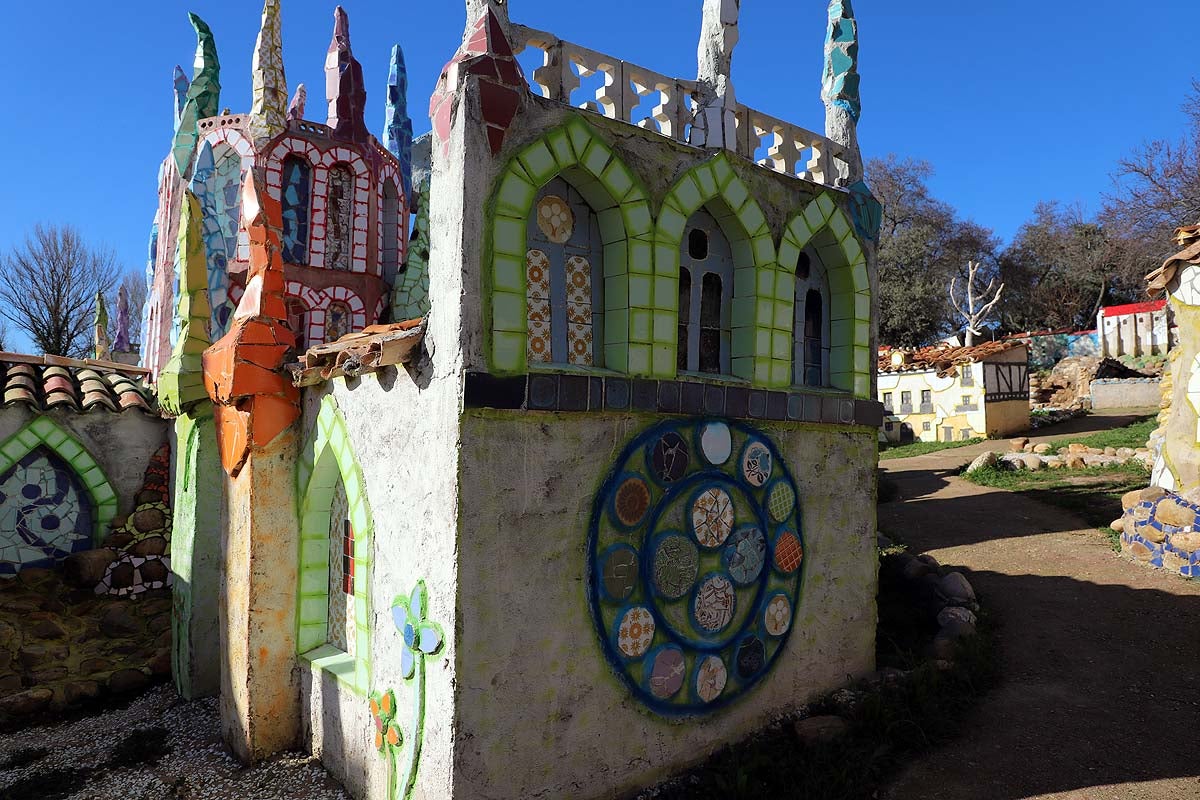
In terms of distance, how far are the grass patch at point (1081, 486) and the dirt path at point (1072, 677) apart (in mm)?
471

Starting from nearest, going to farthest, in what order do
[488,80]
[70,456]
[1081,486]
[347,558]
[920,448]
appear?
[488,80] → [347,558] → [70,456] → [1081,486] → [920,448]

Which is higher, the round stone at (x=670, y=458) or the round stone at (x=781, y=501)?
the round stone at (x=670, y=458)

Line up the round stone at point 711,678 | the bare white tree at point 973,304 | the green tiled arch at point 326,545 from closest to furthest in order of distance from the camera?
the green tiled arch at point 326,545, the round stone at point 711,678, the bare white tree at point 973,304

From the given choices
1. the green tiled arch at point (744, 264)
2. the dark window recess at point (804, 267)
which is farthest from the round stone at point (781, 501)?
the dark window recess at point (804, 267)

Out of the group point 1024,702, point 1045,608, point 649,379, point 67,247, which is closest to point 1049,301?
point 1045,608

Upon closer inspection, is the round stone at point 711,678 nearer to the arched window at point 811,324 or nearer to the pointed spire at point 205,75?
the arched window at point 811,324

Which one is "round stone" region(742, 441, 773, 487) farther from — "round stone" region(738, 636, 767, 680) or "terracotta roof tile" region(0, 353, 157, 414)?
"terracotta roof tile" region(0, 353, 157, 414)

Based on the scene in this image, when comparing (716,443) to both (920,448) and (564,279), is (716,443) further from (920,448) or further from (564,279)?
(920,448)

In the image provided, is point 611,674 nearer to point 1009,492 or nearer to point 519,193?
point 519,193

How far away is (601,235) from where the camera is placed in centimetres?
508

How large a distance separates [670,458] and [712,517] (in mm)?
604

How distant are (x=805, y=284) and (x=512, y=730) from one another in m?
4.31

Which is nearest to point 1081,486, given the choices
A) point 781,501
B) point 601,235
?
point 781,501

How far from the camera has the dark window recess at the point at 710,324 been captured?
569 cm
